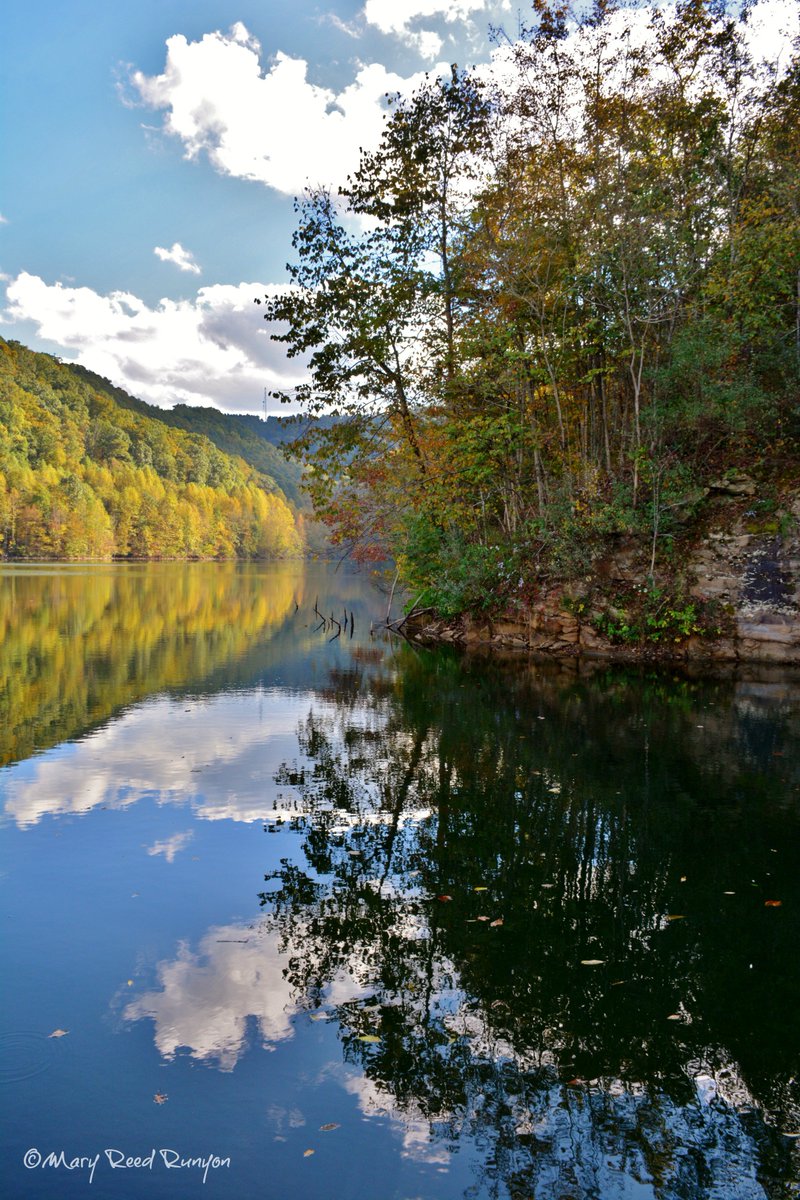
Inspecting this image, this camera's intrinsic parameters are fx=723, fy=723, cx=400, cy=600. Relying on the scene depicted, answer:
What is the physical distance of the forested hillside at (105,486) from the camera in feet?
299

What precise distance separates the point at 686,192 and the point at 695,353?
5.15 metres

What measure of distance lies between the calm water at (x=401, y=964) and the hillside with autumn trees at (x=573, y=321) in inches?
396

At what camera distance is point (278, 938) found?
4938mm

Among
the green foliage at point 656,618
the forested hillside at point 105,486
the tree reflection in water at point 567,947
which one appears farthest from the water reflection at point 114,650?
the forested hillside at point 105,486

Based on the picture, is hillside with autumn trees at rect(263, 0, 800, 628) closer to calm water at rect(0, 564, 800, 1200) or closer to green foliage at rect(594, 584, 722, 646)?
green foliage at rect(594, 584, 722, 646)

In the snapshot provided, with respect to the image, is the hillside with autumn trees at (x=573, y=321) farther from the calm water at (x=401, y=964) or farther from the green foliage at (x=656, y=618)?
the calm water at (x=401, y=964)

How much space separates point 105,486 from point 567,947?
114274 millimetres

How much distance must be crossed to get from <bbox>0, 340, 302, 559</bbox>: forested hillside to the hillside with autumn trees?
7845cm

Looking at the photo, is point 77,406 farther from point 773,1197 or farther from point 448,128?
point 773,1197

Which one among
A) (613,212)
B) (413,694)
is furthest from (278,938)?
(613,212)

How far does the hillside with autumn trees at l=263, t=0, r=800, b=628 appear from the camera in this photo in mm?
18000

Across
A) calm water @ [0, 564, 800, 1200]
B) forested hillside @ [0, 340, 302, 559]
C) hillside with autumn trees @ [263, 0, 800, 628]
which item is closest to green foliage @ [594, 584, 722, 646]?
hillside with autumn trees @ [263, 0, 800, 628]

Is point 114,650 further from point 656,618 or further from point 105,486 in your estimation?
point 105,486

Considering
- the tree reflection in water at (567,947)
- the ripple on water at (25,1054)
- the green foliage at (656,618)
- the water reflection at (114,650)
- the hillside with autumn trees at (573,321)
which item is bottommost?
the water reflection at (114,650)
